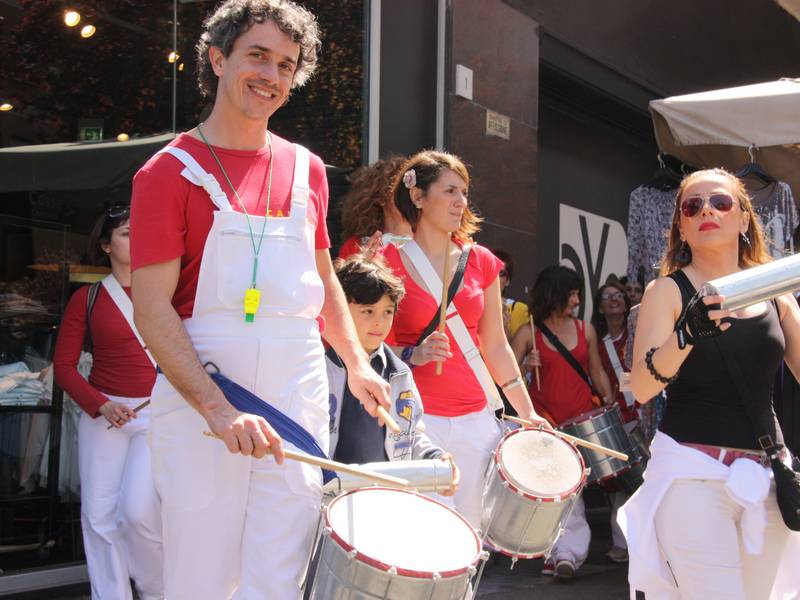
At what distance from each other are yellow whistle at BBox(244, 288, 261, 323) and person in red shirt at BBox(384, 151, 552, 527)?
199 cm

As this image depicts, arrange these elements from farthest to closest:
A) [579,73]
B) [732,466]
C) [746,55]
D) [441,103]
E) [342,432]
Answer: [746,55], [579,73], [441,103], [342,432], [732,466]

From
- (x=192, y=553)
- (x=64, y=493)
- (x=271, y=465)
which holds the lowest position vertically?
(x=64, y=493)

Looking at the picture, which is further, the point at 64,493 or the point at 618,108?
the point at 618,108

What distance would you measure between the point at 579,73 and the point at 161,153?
912 cm

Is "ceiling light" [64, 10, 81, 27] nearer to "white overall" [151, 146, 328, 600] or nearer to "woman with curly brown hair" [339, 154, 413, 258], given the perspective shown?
"woman with curly brown hair" [339, 154, 413, 258]

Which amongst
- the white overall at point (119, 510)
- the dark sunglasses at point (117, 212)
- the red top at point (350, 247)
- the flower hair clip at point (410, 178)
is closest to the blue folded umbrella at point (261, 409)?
the flower hair clip at point (410, 178)

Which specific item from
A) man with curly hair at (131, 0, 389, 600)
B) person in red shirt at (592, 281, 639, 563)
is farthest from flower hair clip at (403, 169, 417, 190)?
person in red shirt at (592, 281, 639, 563)

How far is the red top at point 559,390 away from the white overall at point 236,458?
513 centimetres

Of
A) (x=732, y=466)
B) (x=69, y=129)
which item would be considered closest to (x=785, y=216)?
(x=732, y=466)

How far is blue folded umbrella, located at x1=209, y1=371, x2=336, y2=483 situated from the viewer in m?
3.06

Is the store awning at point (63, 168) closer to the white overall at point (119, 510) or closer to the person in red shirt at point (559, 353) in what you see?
the white overall at point (119, 510)

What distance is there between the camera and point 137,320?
312 cm

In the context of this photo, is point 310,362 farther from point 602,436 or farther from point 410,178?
point 602,436

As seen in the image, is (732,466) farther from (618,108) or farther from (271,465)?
(618,108)
